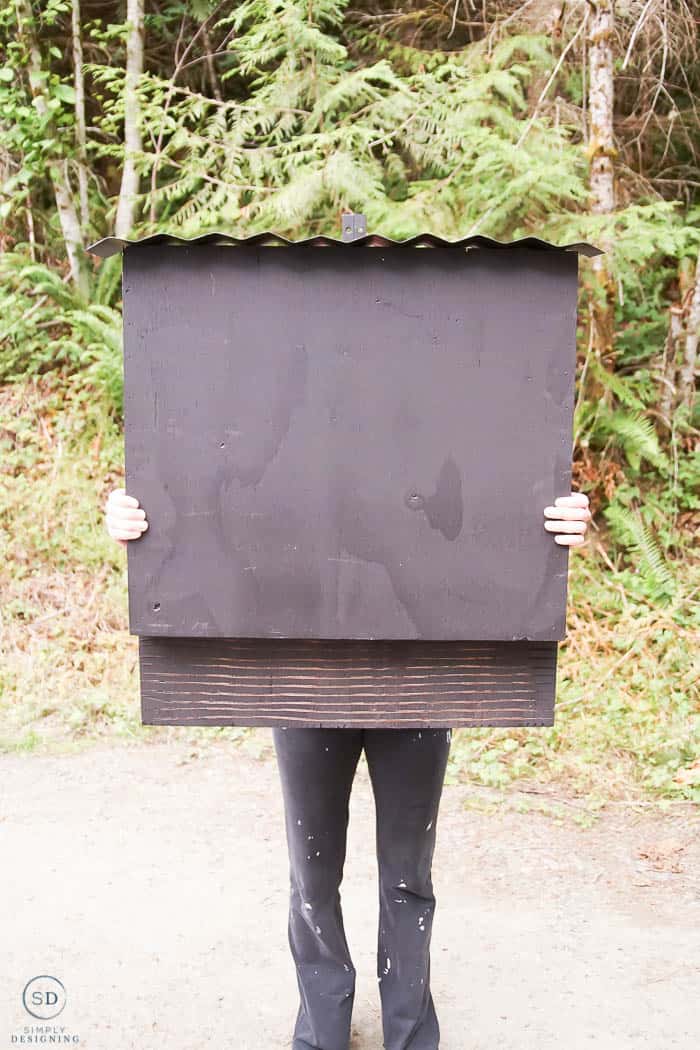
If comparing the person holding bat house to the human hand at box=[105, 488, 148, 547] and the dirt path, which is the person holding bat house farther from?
the human hand at box=[105, 488, 148, 547]

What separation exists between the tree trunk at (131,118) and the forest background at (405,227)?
0.8 inches

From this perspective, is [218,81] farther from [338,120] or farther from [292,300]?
[292,300]

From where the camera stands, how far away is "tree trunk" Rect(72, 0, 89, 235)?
7.78m

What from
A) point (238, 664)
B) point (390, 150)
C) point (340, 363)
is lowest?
point (238, 664)

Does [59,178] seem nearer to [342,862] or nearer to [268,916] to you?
[268,916]

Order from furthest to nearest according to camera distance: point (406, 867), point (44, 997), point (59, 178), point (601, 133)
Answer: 1. point (59, 178)
2. point (601, 133)
3. point (44, 997)
4. point (406, 867)

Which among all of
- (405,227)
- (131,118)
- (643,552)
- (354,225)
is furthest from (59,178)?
(354,225)

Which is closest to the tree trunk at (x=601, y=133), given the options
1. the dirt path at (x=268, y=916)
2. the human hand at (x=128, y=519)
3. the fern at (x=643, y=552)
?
the fern at (x=643, y=552)

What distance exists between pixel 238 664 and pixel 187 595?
0.21 metres

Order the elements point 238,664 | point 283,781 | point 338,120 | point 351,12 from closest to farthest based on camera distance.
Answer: point 238,664, point 283,781, point 338,120, point 351,12

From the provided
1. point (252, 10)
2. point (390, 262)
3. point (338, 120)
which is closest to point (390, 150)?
point (338, 120)

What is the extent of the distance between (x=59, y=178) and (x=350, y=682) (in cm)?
713

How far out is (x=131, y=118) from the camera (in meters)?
7.31

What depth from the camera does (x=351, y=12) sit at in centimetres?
740
